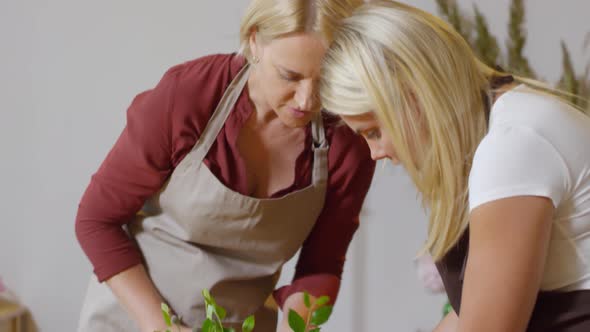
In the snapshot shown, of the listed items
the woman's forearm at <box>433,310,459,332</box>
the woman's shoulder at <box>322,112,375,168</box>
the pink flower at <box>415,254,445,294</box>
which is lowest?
the pink flower at <box>415,254,445,294</box>

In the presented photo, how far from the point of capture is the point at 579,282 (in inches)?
38.8

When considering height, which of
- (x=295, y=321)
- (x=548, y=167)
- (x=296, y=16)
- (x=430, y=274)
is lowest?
(x=430, y=274)

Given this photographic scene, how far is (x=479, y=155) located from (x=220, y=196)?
0.59 meters

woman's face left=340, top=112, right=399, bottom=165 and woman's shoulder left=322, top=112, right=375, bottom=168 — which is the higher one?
woman's face left=340, top=112, right=399, bottom=165

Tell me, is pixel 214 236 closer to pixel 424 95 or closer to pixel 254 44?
pixel 254 44

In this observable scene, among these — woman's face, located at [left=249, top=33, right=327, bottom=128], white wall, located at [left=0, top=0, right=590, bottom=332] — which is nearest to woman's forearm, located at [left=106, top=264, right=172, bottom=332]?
woman's face, located at [left=249, top=33, right=327, bottom=128]

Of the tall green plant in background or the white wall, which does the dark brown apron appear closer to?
the tall green plant in background

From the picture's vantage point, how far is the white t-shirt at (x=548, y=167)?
890 millimetres

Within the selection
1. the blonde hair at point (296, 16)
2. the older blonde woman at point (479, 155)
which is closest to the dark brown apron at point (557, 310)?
the older blonde woman at point (479, 155)

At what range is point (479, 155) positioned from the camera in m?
0.92

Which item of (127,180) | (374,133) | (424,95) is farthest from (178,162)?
(424,95)

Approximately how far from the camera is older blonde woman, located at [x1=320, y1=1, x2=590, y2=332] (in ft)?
2.93

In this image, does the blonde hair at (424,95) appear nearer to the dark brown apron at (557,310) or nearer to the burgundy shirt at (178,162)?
the dark brown apron at (557,310)

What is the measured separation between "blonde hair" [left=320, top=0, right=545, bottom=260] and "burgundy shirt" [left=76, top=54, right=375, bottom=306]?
40 centimetres
